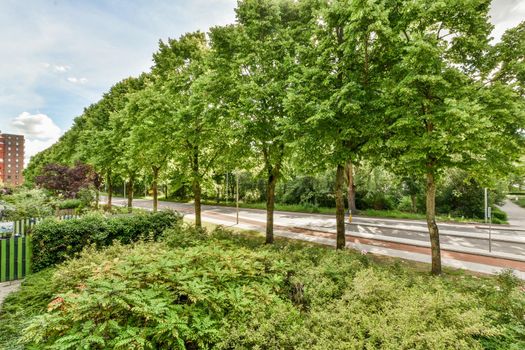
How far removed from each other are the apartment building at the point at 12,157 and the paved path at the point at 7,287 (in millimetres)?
137908

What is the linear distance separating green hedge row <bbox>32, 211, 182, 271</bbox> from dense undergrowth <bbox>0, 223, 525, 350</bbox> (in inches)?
127

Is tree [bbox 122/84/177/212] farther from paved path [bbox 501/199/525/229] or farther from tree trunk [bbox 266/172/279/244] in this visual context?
paved path [bbox 501/199/525/229]

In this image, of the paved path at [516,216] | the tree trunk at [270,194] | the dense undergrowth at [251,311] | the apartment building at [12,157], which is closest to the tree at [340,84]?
the tree trunk at [270,194]

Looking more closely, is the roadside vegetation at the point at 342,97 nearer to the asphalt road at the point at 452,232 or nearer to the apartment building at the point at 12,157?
the asphalt road at the point at 452,232

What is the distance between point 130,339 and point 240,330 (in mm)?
1668

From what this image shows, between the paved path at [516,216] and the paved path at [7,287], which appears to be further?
the paved path at [516,216]

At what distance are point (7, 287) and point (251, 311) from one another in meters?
8.51

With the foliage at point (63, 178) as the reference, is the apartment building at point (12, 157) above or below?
above

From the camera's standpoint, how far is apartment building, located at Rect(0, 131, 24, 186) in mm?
113375

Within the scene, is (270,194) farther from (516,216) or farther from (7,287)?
(516,216)

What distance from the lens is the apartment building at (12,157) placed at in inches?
4464

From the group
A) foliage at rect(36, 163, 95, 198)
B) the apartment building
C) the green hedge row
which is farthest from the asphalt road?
the apartment building

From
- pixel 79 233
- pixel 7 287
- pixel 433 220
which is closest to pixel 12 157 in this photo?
pixel 79 233

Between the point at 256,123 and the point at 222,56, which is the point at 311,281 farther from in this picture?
the point at 222,56
